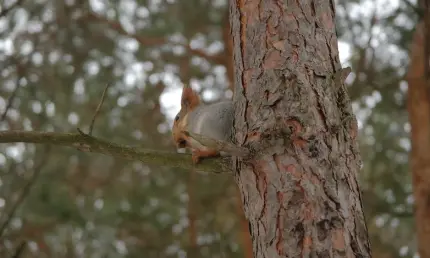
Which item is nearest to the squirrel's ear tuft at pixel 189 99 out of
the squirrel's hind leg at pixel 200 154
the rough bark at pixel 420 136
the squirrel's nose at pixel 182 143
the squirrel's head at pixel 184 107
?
the squirrel's head at pixel 184 107

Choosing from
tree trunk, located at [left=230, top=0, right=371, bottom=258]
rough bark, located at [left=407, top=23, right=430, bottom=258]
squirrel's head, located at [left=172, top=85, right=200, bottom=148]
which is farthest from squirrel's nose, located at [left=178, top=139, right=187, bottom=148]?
rough bark, located at [left=407, top=23, right=430, bottom=258]

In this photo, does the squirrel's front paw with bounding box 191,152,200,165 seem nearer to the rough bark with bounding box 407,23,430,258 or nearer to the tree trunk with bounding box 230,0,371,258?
the tree trunk with bounding box 230,0,371,258

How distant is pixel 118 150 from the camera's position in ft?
5.25

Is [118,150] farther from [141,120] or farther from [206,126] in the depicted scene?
[141,120]

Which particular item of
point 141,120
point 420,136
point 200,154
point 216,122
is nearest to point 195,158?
point 200,154

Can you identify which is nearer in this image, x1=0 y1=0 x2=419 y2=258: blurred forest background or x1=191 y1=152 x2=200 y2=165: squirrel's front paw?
x1=191 y1=152 x2=200 y2=165: squirrel's front paw

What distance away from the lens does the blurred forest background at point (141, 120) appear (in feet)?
13.2

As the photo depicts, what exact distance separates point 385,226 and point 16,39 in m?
3.62

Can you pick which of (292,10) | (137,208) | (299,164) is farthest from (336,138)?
(137,208)

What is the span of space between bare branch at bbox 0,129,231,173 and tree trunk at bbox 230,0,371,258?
12 cm

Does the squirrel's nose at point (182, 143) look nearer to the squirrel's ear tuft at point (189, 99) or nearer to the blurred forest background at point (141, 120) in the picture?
the squirrel's ear tuft at point (189, 99)

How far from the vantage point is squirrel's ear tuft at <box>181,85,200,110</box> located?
5.59 feet

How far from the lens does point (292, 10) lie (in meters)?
1.53

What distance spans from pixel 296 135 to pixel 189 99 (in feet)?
1.49
